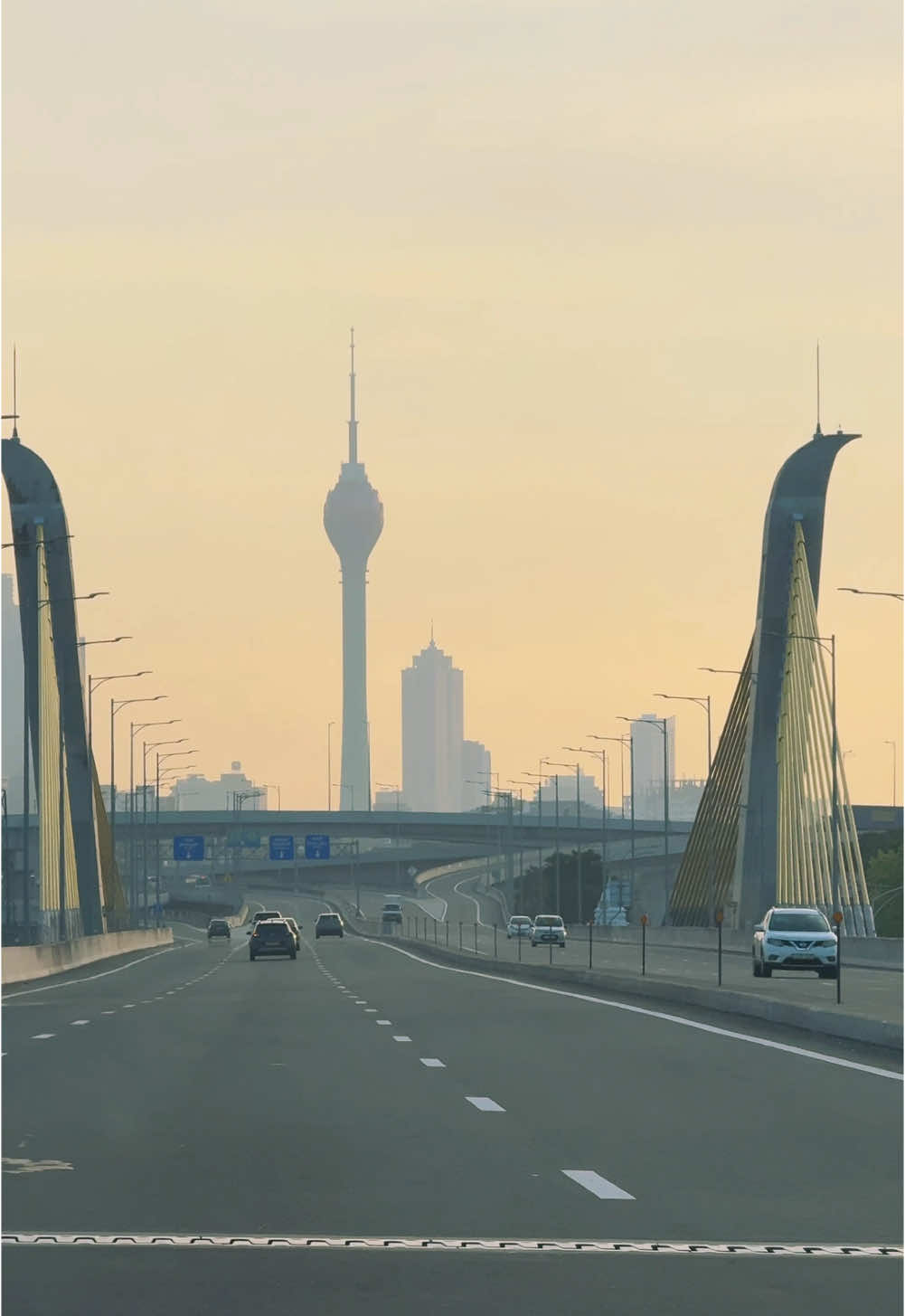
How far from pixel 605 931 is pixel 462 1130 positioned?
104 metres

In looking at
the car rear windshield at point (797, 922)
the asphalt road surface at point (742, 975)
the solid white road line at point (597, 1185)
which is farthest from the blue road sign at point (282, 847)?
the solid white road line at point (597, 1185)

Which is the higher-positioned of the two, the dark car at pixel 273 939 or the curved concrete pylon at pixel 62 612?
the curved concrete pylon at pixel 62 612

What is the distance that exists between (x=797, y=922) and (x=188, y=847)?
111776 millimetres

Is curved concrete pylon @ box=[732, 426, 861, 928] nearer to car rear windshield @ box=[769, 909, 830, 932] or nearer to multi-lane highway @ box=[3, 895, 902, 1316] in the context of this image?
car rear windshield @ box=[769, 909, 830, 932]

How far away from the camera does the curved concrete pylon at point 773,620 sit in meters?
94.1

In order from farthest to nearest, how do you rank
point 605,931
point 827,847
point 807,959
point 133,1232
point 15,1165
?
1. point 605,931
2. point 827,847
3. point 807,959
4. point 15,1165
5. point 133,1232

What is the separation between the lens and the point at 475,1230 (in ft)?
38.6

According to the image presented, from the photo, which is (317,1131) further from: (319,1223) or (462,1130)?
(319,1223)

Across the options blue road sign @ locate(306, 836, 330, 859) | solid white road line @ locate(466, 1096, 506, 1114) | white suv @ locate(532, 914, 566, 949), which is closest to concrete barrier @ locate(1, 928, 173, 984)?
white suv @ locate(532, 914, 566, 949)

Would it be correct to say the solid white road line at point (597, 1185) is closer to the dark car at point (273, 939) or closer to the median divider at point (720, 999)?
the median divider at point (720, 999)

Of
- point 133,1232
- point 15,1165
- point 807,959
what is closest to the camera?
point 133,1232

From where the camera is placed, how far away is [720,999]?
1375 inches

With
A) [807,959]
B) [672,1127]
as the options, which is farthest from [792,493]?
[672,1127]

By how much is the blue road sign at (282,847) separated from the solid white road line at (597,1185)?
16125 centimetres
